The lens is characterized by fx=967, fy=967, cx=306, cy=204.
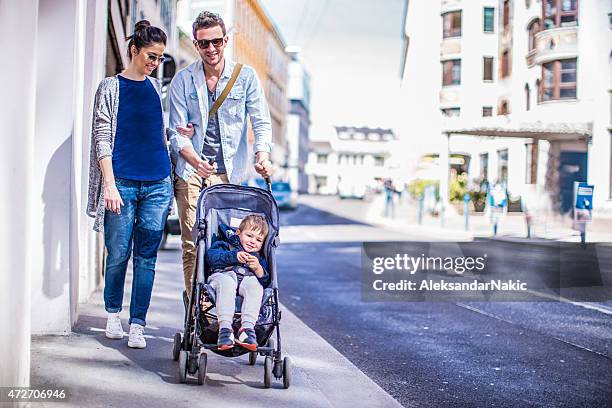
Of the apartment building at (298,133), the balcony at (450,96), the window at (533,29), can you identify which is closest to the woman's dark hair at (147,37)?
the window at (533,29)

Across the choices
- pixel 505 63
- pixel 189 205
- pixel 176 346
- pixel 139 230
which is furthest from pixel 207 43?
pixel 505 63

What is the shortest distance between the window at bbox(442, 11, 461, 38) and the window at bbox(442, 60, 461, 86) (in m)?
0.45

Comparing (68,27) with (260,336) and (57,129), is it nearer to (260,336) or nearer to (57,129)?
(57,129)

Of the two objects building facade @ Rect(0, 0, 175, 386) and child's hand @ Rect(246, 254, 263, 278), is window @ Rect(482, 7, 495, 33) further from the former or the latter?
child's hand @ Rect(246, 254, 263, 278)

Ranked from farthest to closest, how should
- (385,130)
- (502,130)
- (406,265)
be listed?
(385,130), (406,265), (502,130)

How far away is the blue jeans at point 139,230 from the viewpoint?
5.11 m

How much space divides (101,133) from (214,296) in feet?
3.76

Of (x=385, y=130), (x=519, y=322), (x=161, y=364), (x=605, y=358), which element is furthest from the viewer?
(x=385, y=130)

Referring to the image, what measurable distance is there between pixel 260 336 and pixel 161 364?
633mm

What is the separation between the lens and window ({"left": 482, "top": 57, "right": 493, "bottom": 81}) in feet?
33.3

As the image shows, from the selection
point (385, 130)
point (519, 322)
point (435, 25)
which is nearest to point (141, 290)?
point (519, 322)

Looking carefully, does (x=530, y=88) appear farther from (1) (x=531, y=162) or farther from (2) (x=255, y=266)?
(2) (x=255, y=266)

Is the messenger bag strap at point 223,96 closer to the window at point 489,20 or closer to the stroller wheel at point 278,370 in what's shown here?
the stroller wheel at point 278,370

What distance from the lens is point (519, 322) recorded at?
772cm
